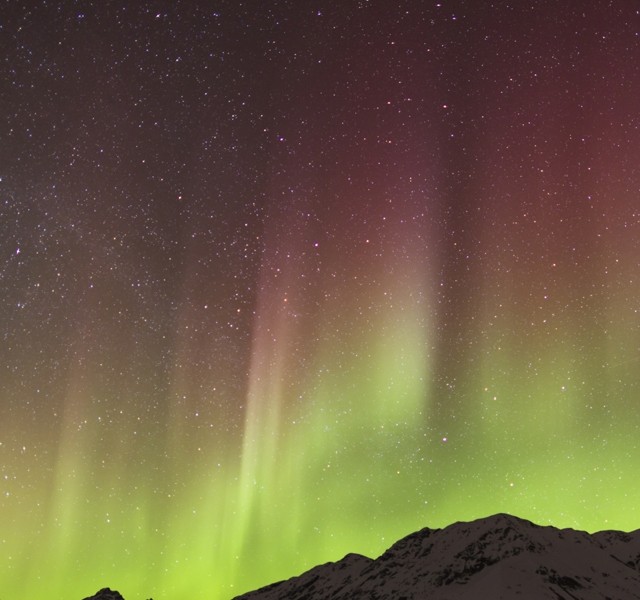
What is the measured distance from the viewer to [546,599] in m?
140

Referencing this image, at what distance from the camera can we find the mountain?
152 meters

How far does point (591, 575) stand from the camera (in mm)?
161500

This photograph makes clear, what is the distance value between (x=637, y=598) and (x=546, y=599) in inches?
1090

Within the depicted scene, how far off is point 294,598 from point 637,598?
97830 mm

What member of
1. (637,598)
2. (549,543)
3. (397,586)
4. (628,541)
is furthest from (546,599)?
(628,541)

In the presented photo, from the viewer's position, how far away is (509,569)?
16062cm

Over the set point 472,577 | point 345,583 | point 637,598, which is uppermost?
point 345,583

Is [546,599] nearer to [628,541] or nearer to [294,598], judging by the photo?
[628,541]

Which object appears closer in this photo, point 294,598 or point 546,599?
point 546,599

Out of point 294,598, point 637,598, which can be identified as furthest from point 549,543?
point 294,598

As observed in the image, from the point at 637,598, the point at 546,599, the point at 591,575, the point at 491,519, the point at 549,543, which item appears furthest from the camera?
the point at 491,519

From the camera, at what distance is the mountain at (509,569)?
152m

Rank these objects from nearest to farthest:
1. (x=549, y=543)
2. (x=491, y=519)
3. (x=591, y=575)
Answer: (x=591, y=575)
(x=549, y=543)
(x=491, y=519)

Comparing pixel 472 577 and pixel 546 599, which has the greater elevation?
pixel 472 577
